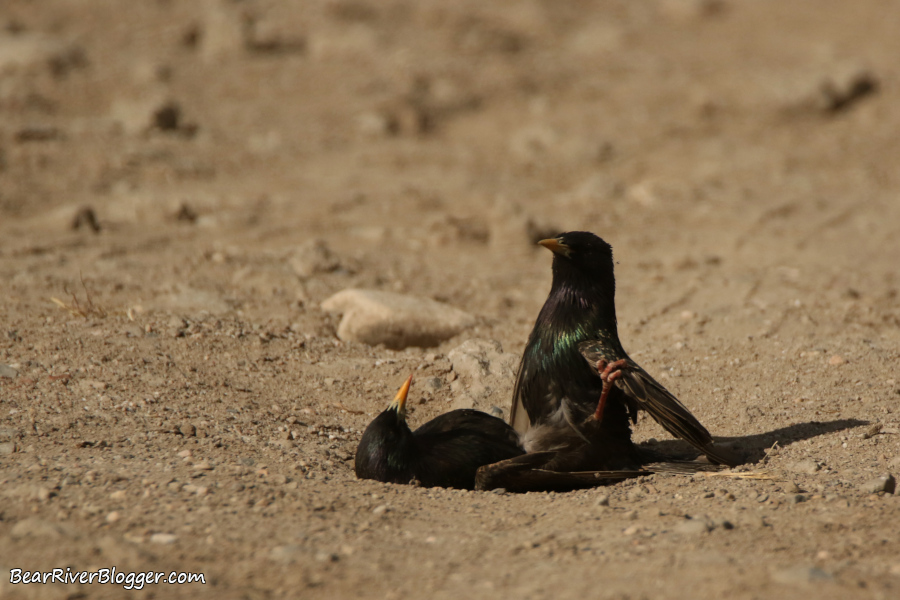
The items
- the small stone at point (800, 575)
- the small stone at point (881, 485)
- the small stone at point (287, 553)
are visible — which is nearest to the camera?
the small stone at point (800, 575)

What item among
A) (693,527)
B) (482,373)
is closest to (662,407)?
(693,527)

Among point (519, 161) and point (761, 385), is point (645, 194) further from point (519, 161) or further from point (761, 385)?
point (761, 385)

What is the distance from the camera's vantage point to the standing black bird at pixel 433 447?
12.3 feet

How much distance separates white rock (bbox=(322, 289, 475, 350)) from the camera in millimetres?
5398

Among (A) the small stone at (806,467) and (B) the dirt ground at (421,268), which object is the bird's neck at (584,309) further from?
(A) the small stone at (806,467)

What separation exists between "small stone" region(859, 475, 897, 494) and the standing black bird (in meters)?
1.40

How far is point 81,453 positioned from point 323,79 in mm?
7501

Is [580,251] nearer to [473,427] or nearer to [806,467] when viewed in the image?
[473,427]

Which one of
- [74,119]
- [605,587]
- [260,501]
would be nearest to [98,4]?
[74,119]

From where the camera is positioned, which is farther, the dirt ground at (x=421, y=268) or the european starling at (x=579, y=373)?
the european starling at (x=579, y=373)

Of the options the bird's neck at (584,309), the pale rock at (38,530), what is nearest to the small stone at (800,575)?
the bird's neck at (584,309)

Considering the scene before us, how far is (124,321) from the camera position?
5.15 meters

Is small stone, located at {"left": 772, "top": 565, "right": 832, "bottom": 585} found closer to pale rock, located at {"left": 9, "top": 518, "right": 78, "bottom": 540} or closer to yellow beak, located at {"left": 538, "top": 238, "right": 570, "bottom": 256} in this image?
yellow beak, located at {"left": 538, "top": 238, "right": 570, "bottom": 256}

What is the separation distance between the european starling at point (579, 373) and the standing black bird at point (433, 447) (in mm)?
182
